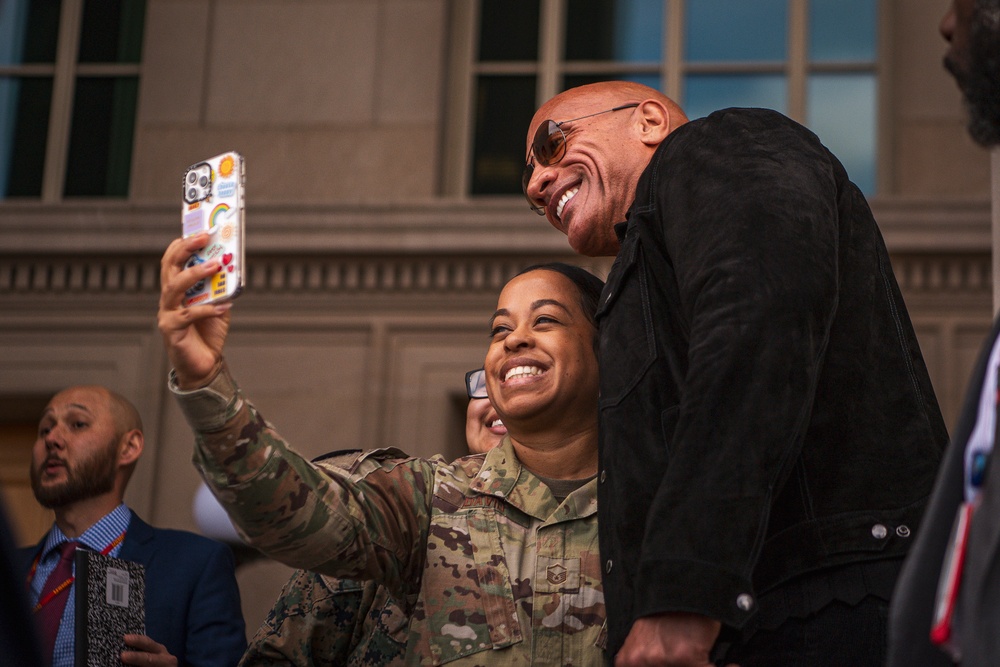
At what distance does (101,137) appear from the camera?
953 centimetres

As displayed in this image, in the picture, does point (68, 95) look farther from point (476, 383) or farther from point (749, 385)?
point (749, 385)

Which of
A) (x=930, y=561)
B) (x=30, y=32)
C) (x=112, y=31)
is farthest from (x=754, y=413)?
(x=30, y=32)

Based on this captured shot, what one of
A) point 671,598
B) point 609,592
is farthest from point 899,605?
point 609,592

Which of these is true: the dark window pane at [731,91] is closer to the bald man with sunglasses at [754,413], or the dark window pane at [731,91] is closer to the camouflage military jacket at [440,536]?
the camouflage military jacket at [440,536]

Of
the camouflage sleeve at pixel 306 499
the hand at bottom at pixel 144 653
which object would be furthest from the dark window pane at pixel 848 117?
the camouflage sleeve at pixel 306 499

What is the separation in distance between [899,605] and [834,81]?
7.35m

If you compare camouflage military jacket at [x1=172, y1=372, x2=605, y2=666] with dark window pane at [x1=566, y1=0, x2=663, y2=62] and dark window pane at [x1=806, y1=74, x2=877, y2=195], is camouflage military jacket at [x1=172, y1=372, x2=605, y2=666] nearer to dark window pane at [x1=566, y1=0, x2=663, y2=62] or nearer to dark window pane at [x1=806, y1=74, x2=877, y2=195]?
dark window pane at [x1=806, y1=74, x2=877, y2=195]

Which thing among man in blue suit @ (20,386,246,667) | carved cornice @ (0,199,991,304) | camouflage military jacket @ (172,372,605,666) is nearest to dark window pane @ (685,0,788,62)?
carved cornice @ (0,199,991,304)

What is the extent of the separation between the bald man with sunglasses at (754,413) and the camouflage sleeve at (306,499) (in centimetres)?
62

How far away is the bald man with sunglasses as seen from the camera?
2.55 meters

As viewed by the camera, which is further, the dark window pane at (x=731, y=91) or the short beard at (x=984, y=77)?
the dark window pane at (x=731, y=91)

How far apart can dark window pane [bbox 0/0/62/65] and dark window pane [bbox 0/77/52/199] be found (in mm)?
154

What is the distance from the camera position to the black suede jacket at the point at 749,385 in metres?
2.57

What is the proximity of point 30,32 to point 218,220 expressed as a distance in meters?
7.38
